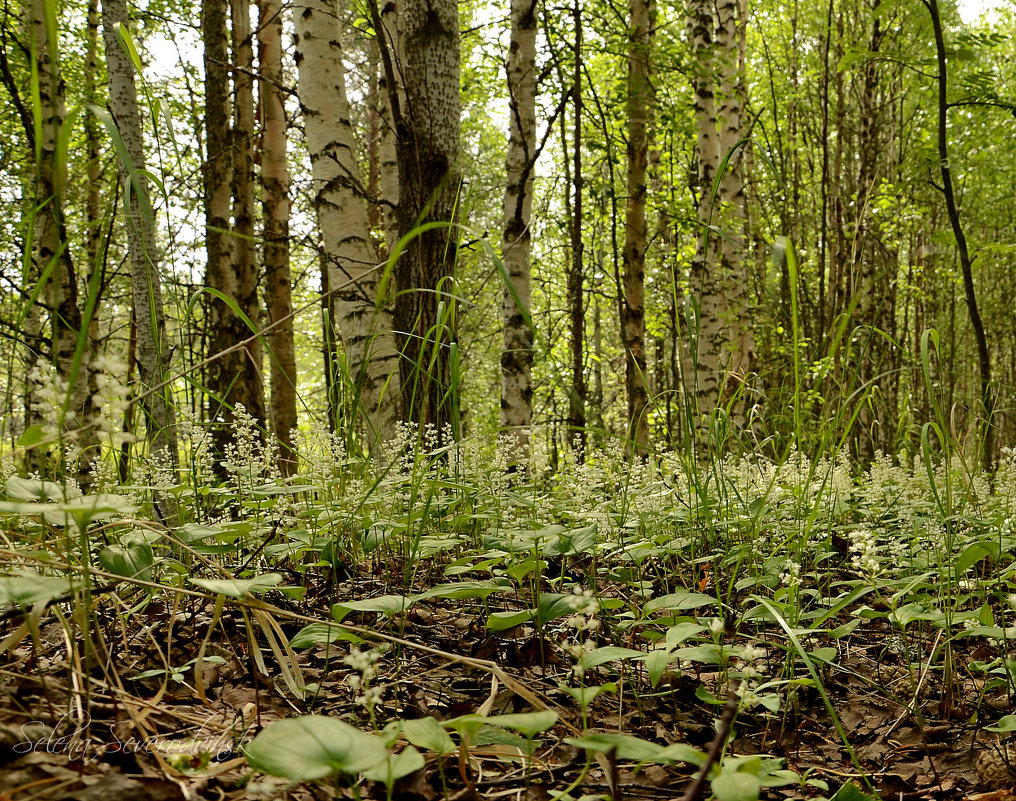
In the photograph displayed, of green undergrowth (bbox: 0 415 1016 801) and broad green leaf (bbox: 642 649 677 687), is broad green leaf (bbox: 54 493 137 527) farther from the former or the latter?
broad green leaf (bbox: 642 649 677 687)

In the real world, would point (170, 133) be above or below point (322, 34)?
below

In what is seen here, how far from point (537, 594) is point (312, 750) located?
854 millimetres

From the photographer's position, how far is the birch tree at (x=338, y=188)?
187 inches

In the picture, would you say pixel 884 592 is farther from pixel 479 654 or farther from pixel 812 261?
pixel 812 261

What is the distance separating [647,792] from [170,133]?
189cm

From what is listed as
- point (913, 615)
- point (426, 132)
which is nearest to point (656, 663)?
point (913, 615)

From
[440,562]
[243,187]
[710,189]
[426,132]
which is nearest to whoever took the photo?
[440,562]

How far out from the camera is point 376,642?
1737mm

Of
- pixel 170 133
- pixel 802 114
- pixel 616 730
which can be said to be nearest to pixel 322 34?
pixel 170 133

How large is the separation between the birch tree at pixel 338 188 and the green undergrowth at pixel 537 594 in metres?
2.00

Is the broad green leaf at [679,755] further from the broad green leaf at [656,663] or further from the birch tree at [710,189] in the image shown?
the birch tree at [710,189]

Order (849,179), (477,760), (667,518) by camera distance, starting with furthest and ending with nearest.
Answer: (849,179) < (667,518) < (477,760)

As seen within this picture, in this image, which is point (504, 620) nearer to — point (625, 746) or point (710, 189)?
point (625, 746)

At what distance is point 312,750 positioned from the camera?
860 mm
